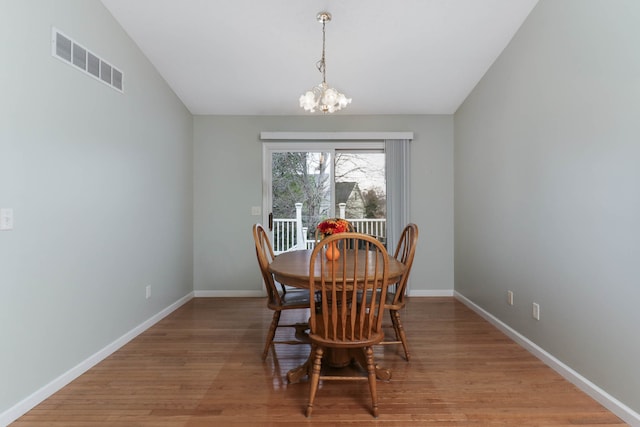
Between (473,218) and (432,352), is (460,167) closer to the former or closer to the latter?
(473,218)

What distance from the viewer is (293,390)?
6.64 ft

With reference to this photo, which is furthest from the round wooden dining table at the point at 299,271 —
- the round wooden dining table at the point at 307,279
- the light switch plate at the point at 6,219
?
the light switch plate at the point at 6,219

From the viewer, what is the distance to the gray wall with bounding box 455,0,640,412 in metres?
1.78

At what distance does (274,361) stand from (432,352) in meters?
1.18

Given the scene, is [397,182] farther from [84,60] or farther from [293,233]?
[84,60]

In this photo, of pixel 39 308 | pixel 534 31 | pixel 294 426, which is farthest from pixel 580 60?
pixel 39 308

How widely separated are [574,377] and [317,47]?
3.16m

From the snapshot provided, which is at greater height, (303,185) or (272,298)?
(303,185)

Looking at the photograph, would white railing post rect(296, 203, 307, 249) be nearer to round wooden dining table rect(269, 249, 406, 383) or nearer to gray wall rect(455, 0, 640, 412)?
round wooden dining table rect(269, 249, 406, 383)

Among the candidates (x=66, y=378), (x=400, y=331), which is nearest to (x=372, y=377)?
(x=400, y=331)

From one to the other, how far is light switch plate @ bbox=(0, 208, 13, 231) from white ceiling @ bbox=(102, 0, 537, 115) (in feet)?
5.81

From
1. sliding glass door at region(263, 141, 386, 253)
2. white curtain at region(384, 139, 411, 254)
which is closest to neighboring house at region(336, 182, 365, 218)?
sliding glass door at region(263, 141, 386, 253)

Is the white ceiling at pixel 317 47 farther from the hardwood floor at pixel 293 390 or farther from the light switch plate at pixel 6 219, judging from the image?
the hardwood floor at pixel 293 390

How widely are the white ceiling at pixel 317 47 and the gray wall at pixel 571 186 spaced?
39 centimetres
